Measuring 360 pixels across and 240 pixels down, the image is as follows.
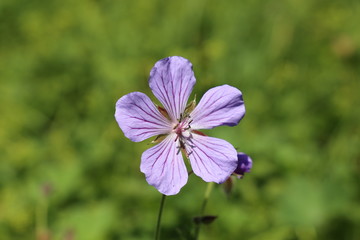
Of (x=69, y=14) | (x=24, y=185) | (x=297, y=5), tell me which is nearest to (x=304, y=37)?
(x=297, y=5)

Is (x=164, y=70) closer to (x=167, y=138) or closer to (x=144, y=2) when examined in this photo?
(x=167, y=138)

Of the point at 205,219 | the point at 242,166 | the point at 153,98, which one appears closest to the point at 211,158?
the point at 242,166

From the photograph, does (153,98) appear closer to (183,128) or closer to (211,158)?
(183,128)

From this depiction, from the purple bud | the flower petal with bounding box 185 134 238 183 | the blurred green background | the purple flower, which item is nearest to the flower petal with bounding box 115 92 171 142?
the purple flower

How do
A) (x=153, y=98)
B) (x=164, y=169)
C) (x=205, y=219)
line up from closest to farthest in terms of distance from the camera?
(x=164, y=169) → (x=205, y=219) → (x=153, y=98)

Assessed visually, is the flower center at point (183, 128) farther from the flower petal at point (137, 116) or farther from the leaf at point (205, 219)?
the leaf at point (205, 219)

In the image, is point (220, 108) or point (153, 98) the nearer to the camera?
point (220, 108)
